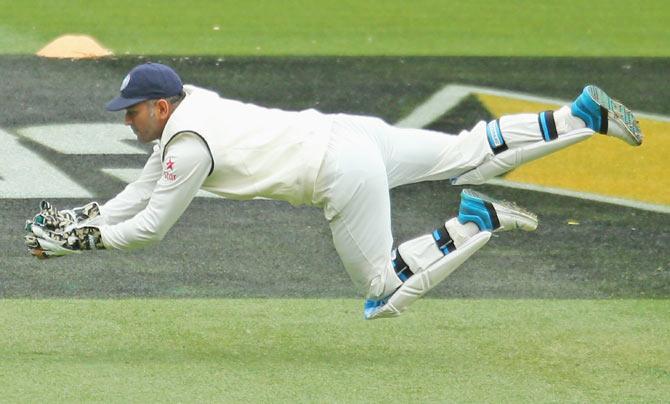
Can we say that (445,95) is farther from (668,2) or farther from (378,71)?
(668,2)

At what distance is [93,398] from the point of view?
6.49 m

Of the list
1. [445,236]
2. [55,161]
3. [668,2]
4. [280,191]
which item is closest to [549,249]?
[445,236]

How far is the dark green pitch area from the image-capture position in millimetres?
8570

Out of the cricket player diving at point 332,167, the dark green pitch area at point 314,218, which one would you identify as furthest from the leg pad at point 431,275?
the dark green pitch area at point 314,218

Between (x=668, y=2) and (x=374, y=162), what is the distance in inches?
332

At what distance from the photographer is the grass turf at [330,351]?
6660 millimetres

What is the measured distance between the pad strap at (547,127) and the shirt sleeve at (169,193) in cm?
173

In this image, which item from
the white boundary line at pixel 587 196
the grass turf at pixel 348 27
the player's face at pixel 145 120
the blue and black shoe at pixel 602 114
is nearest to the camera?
the player's face at pixel 145 120

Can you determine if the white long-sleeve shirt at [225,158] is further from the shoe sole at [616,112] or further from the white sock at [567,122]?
the shoe sole at [616,112]

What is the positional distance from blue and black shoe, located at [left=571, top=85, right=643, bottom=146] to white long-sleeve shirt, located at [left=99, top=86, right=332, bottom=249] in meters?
1.30

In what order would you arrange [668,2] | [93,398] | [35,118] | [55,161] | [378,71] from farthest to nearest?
[668,2]
[378,71]
[35,118]
[55,161]
[93,398]

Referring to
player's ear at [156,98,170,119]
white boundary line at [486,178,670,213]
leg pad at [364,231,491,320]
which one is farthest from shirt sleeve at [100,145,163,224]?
white boundary line at [486,178,670,213]

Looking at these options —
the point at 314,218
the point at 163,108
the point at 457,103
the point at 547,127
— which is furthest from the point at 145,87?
the point at 457,103

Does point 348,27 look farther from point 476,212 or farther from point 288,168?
point 288,168
